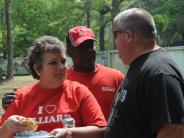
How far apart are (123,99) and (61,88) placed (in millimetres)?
890

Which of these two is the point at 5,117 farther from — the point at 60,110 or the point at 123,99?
the point at 123,99

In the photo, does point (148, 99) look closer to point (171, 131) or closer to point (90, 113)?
point (171, 131)

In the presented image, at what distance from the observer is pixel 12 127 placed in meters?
3.57

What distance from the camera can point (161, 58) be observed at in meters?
3.04

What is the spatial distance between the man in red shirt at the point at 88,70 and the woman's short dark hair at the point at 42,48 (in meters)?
0.59

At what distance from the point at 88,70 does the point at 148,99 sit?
63.3 inches

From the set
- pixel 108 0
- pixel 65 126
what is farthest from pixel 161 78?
pixel 108 0

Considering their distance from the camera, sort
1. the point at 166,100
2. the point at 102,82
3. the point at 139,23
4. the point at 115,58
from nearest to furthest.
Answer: the point at 166,100
the point at 139,23
the point at 102,82
the point at 115,58

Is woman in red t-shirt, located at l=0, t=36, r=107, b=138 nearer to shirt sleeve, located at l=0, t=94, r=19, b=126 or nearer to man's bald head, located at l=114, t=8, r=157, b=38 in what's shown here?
shirt sleeve, located at l=0, t=94, r=19, b=126

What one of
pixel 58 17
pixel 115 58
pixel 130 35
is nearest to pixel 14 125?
pixel 130 35

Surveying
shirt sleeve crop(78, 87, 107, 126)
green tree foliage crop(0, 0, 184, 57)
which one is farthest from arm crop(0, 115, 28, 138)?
green tree foliage crop(0, 0, 184, 57)

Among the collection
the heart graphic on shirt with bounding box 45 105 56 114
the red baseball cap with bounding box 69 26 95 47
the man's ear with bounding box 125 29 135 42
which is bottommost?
the heart graphic on shirt with bounding box 45 105 56 114

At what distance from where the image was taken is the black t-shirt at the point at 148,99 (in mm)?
2848

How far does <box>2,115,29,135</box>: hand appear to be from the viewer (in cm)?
354
